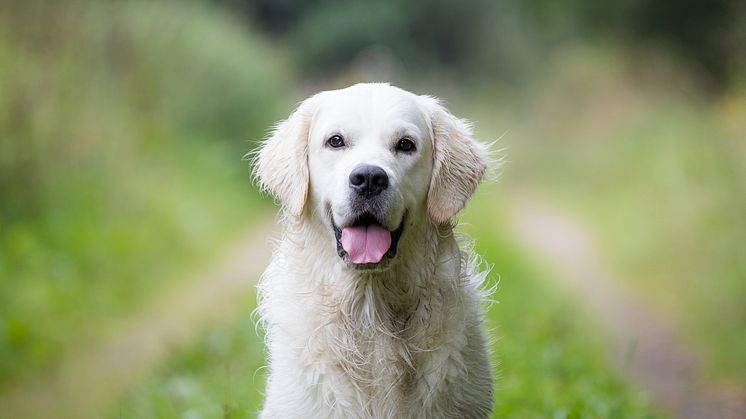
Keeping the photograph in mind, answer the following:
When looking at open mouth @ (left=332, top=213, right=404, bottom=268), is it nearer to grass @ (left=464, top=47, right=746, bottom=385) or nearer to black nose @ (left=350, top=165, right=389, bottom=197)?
black nose @ (left=350, top=165, right=389, bottom=197)

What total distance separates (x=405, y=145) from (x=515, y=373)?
2811 millimetres

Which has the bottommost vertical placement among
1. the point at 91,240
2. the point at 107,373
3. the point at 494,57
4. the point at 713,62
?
the point at 107,373

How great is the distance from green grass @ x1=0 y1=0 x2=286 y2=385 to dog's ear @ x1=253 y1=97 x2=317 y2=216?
2897 mm

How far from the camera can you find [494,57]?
29.7m

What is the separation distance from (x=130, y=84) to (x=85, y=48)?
1.14 meters

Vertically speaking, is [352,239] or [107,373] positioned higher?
[352,239]

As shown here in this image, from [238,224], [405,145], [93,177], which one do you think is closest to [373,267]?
[405,145]

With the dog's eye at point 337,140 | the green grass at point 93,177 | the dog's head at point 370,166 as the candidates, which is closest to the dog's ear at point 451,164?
the dog's head at point 370,166

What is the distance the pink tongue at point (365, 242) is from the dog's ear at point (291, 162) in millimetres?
326

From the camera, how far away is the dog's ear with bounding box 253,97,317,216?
13.5 ft

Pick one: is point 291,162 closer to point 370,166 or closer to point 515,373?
point 370,166

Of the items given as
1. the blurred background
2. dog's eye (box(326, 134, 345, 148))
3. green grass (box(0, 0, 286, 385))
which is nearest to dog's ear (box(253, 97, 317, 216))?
dog's eye (box(326, 134, 345, 148))

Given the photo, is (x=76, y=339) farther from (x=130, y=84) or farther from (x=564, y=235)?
(x=564, y=235)

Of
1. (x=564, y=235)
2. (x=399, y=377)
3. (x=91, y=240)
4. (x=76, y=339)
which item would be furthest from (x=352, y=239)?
(x=564, y=235)
